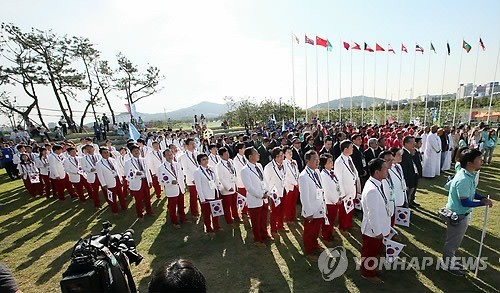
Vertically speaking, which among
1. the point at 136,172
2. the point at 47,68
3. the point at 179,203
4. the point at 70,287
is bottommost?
the point at 179,203

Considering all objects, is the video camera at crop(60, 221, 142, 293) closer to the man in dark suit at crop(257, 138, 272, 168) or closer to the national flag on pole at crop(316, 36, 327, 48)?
the man in dark suit at crop(257, 138, 272, 168)

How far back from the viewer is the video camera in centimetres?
173

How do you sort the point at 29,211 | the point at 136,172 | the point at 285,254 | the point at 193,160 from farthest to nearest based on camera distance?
1. the point at 29,211
2. the point at 193,160
3. the point at 136,172
4. the point at 285,254

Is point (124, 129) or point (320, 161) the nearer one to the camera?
point (320, 161)

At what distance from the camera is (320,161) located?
5.04 metres

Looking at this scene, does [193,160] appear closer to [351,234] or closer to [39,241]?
[39,241]

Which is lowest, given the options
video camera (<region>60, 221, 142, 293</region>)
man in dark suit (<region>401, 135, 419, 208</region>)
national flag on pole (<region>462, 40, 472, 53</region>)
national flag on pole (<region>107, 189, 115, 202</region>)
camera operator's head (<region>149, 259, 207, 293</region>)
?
national flag on pole (<region>107, 189, 115, 202</region>)

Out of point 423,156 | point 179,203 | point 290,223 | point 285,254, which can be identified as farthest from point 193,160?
point 423,156

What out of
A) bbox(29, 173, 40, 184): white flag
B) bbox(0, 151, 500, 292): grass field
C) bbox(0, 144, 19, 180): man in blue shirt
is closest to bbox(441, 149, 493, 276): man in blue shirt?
bbox(0, 151, 500, 292): grass field

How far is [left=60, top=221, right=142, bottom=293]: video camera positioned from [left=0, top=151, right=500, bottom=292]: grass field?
2.34m

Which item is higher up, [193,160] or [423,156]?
[193,160]

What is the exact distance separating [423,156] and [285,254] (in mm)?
7399
